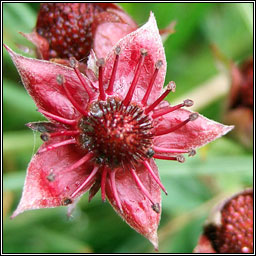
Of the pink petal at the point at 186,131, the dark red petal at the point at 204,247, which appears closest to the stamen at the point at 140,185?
the pink petal at the point at 186,131

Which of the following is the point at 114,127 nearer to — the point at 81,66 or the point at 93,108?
the point at 93,108

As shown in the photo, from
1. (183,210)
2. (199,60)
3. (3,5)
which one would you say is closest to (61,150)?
(3,5)

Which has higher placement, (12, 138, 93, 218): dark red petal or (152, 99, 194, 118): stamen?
(152, 99, 194, 118): stamen

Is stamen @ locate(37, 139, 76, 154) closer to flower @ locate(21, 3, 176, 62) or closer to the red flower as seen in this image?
the red flower

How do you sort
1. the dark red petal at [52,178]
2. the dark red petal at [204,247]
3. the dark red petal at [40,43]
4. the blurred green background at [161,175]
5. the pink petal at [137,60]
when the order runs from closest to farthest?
the dark red petal at [52,178], the pink petal at [137,60], the dark red petal at [40,43], the dark red petal at [204,247], the blurred green background at [161,175]

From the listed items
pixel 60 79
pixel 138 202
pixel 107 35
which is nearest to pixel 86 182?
pixel 138 202

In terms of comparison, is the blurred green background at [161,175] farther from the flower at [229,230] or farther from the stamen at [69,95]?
the stamen at [69,95]

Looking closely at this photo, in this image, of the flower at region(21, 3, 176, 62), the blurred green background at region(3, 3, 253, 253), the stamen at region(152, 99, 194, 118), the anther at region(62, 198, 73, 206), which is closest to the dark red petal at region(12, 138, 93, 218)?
the anther at region(62, 198, 73, 206)
